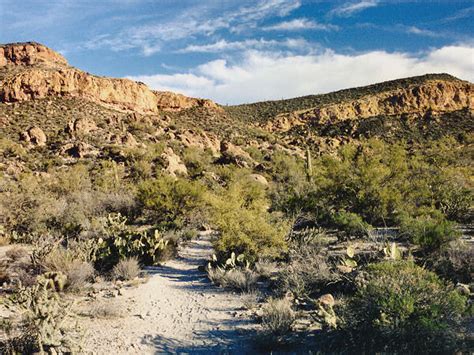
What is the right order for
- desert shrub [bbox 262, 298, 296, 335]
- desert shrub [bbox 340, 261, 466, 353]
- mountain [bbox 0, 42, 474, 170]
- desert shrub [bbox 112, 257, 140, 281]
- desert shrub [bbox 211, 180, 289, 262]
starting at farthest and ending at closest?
1. mountain [bbox 0, 42, 474, 170]
2. desert shrub [bbox 211, 180, 289, 262]
3. desert shrub [bbox 112, 257, 140, 281]
4. desert shrub [bbox 262, 298, 296, 335]
5. desert shrub [bbox 340, 261, 466, 353]

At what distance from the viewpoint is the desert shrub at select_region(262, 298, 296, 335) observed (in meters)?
5.49

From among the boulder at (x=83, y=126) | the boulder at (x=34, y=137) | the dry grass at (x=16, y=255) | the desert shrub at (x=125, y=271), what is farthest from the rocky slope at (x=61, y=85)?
the desert shrub at (x=125, y=271)

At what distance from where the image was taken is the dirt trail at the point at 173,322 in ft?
18.3

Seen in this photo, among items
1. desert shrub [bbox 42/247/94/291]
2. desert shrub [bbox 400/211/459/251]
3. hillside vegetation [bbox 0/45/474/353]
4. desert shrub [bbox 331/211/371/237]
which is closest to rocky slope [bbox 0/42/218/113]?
hillside vegetation [bbox 0/45/474/353]

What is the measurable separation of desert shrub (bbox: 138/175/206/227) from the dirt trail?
6.26 m

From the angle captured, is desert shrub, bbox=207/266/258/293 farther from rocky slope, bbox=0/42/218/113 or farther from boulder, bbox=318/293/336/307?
rocky slope, bbox=0/42/218/113

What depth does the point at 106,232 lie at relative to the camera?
11.8 meters

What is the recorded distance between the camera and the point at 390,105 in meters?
61.9

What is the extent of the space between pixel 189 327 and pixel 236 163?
27.8 m

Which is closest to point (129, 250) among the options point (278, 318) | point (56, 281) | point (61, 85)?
point (56, 281)

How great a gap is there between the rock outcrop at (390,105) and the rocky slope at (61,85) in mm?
14056

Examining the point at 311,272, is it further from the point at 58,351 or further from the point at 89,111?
the point at 89,111

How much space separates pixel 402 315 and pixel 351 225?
6071mm

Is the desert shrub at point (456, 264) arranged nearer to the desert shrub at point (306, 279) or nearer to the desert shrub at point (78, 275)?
the desert shrub at point (306, 279)
